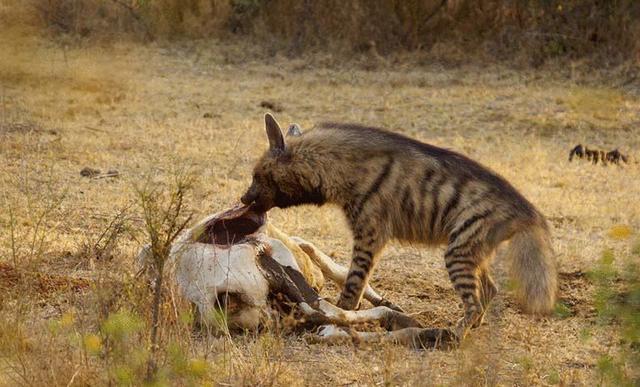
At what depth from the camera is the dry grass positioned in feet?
14.6

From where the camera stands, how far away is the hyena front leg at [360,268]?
592 cm

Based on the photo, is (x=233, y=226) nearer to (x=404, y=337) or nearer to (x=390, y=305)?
(x=390, y=305)

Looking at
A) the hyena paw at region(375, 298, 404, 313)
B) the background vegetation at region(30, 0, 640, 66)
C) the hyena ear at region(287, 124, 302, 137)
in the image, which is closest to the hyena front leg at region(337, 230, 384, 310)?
the hyena paw at region(375, 298, 404, 313)

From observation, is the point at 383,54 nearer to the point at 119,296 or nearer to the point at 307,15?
the point at 307,15

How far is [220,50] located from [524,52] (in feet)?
12.8

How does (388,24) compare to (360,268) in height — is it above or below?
above

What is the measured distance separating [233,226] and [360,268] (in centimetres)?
70

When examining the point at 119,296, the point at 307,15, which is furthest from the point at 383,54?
the point at 119,296

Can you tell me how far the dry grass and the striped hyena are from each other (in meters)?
0.29

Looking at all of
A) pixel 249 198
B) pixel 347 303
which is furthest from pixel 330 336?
pixel 249 198

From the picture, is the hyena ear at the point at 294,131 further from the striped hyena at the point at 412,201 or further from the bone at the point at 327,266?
the bone at the point at 327,266

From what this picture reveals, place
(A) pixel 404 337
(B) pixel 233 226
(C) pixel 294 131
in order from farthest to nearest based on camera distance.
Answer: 1. (C) pixel 294 131
2. (B) pixel 233 226
3. (A) pixel 404 337

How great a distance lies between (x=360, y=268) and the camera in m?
5.93

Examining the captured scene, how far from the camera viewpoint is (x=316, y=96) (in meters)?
12.8
